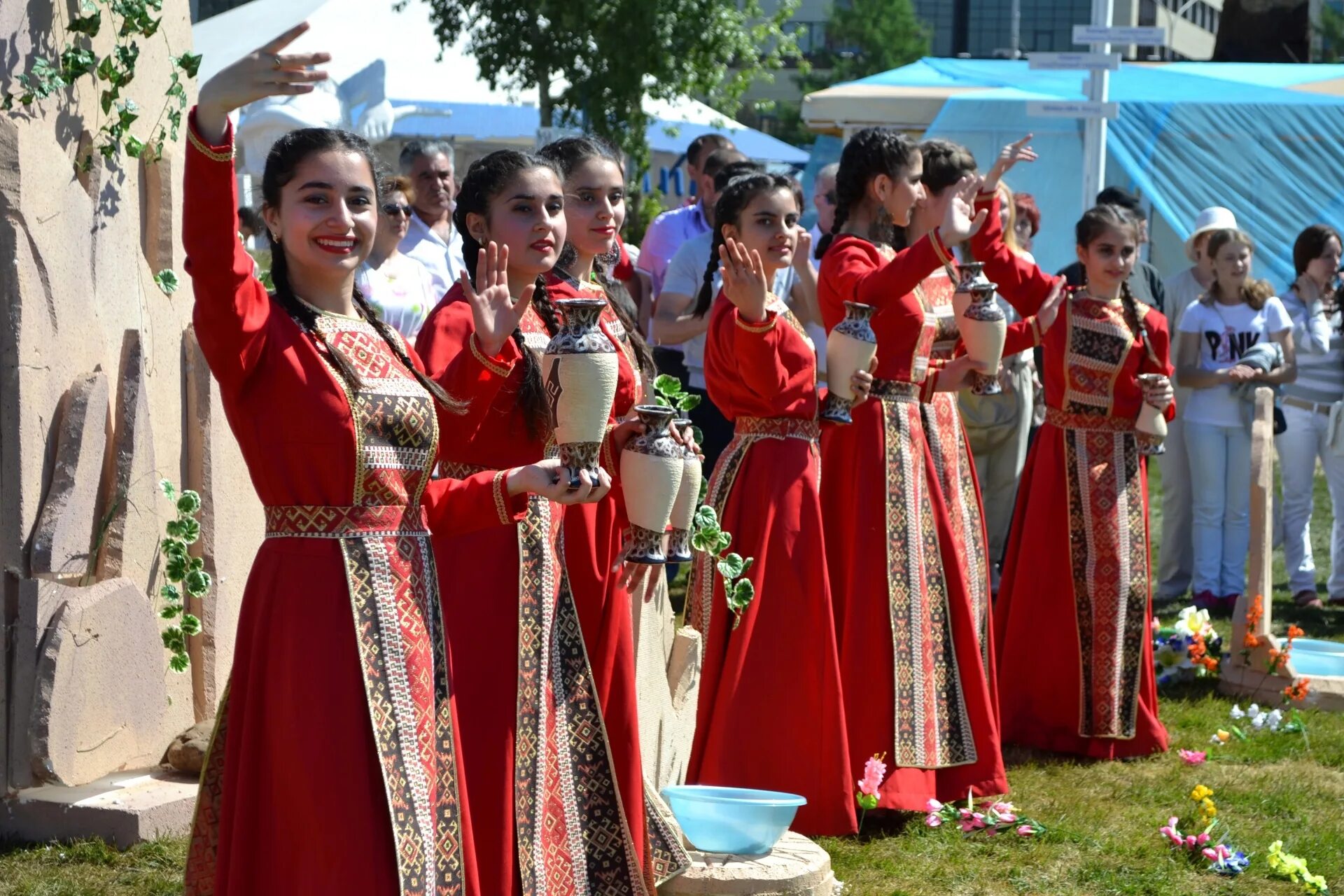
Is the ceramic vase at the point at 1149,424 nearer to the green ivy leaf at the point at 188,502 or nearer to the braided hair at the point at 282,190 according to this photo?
the green ivy leaf at the point at 188,502

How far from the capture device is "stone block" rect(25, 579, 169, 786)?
466cm

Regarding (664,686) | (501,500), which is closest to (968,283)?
(664,686)

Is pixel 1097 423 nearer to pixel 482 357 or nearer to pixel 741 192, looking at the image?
pixel 741 192

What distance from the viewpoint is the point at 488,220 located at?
3705 millimetres

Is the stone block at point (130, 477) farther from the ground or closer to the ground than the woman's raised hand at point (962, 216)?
closer to the ground

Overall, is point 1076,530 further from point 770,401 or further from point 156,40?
point 156,40

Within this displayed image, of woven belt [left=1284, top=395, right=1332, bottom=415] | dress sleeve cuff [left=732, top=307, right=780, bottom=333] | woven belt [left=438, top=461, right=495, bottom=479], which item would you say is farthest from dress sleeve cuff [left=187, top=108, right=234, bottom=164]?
woven belt [left=1284, top=395, right=1332, bottom=415]

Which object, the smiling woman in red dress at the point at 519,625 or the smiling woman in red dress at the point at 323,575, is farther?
the smiling woman in red dress at the point at 519,625

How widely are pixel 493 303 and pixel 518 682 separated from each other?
779 millimetres

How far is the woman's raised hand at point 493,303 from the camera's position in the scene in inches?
130

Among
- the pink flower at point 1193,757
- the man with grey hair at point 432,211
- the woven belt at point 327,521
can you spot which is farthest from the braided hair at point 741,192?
the pink flower at point 1193,757

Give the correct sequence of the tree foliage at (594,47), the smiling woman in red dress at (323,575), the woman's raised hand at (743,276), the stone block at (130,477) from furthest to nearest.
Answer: the tree foliage at (594,47) < the stone block at (130,477) < the woman's raised hand at (743,276) < the smiling woman in red dress at (323,575)

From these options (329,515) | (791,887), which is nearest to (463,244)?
(329,515)

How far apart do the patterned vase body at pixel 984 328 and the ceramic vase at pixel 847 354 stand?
0.47m
